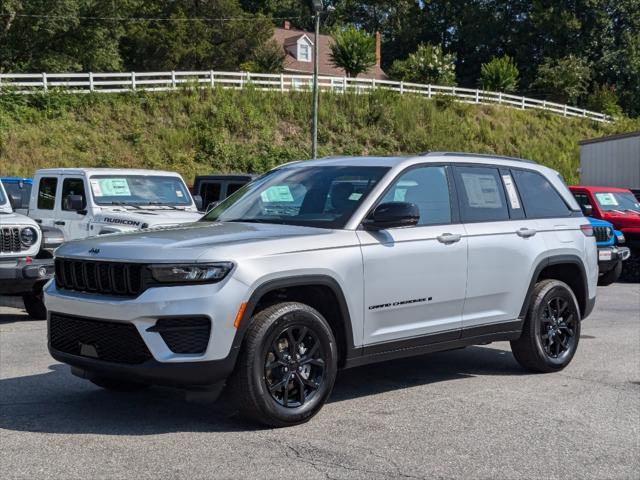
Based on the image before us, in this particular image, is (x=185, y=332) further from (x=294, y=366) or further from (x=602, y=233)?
(x=602, y=233)

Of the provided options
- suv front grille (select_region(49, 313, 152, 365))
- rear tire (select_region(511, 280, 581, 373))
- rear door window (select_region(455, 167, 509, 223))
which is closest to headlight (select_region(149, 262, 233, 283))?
suv front grille (select_region(49, 313, 152, 365))

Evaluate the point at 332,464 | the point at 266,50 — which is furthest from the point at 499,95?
the point at 332,464

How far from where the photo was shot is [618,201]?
1753cm

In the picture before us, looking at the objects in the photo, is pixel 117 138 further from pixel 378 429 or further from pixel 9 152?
pixel 378 429

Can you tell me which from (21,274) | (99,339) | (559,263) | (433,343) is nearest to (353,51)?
(21,274)

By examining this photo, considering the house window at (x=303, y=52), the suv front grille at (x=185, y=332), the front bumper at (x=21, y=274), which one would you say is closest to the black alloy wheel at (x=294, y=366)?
the suv front grille at (x=185, y=332)

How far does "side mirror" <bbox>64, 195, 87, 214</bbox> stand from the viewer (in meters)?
12.4

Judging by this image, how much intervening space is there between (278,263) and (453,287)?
1715mm

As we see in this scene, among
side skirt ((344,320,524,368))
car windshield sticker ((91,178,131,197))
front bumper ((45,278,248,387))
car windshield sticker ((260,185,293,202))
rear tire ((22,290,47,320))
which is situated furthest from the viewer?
car windshield sticker ((91,178,131,197))

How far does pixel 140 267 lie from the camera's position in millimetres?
5559

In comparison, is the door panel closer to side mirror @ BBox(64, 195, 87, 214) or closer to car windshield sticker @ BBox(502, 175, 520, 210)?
car windshield sticker @ BBox(502, 175, 520, 210)

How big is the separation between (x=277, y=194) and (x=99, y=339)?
6.24ft

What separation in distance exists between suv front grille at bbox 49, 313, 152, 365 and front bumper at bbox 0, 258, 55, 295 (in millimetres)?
4495

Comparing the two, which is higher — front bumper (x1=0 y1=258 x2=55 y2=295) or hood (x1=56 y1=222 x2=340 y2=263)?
hood (x1=56 y1=222 x2=340 y2=263)
